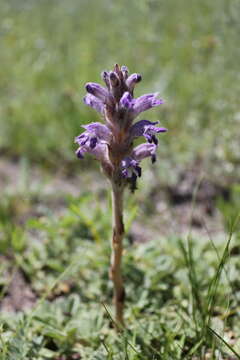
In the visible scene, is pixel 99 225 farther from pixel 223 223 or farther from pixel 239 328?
pixel 239 328

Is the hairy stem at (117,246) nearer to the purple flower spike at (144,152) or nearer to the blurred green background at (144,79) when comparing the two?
the purple flower spike at (144,152)

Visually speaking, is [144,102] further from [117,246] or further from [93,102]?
[117,246]

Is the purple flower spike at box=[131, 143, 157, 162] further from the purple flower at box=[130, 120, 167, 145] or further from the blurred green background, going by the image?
the blurred green background

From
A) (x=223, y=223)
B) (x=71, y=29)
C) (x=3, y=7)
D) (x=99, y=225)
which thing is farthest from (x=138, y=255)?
(x=71, y=29)

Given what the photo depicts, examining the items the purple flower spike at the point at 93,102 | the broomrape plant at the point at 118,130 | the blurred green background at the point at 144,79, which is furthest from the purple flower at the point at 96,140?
the blurred green background at the point at 144,79

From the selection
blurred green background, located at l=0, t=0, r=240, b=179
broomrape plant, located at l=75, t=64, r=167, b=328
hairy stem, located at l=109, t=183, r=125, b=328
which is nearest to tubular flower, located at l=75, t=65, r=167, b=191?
broomrape plant, located at l=75, t=64, r=167, b=328

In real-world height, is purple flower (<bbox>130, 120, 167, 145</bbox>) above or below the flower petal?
above

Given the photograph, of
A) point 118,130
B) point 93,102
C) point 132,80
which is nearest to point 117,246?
point 118,130
